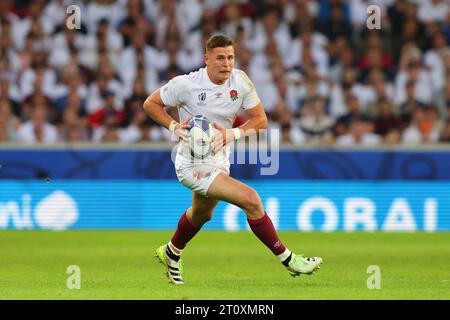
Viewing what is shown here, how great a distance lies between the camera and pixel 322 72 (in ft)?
57.5

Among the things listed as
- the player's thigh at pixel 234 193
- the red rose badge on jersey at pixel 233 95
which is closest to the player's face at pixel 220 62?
the red rose badge on jersey at pixel 233 95

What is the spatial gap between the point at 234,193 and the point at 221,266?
90.2 inches

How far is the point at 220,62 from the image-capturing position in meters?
9.09

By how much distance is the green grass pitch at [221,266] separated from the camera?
8.65 metres

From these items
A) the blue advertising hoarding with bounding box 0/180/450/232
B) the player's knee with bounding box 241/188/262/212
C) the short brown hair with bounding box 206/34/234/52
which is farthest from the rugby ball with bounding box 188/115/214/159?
the blue advertising hoarding with bounding box 0/180/450/232

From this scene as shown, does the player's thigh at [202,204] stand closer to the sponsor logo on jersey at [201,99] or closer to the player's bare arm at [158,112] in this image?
the player's bare arm at [158,112]

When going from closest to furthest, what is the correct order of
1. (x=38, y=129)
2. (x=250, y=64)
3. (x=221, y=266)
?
(x=221, y=266), (x=38, y=129), (x=250, y=64)

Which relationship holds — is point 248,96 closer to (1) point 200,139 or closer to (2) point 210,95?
(2) point 210,95

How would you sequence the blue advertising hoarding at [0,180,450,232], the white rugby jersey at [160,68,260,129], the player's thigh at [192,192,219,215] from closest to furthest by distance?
the white rugby jersey at [160,68,260,129] → the player's thigh at [192,192,219,215] → the blue advertising hoarding at [0,180,450,232]

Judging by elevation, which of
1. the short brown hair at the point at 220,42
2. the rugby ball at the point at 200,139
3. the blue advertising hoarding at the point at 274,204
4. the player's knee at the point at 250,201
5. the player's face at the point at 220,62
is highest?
the short brown hair at the point at 220,42

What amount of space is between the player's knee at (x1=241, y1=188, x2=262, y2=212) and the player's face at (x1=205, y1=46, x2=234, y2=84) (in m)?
0.97

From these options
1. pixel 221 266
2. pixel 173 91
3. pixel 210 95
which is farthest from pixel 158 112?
pixel 221 266

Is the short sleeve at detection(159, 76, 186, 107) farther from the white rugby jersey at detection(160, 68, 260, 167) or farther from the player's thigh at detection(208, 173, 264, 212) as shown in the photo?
the player's thigh at detection(208, 173, 264, 212)

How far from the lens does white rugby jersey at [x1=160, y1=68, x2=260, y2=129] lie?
9227 millimetres
